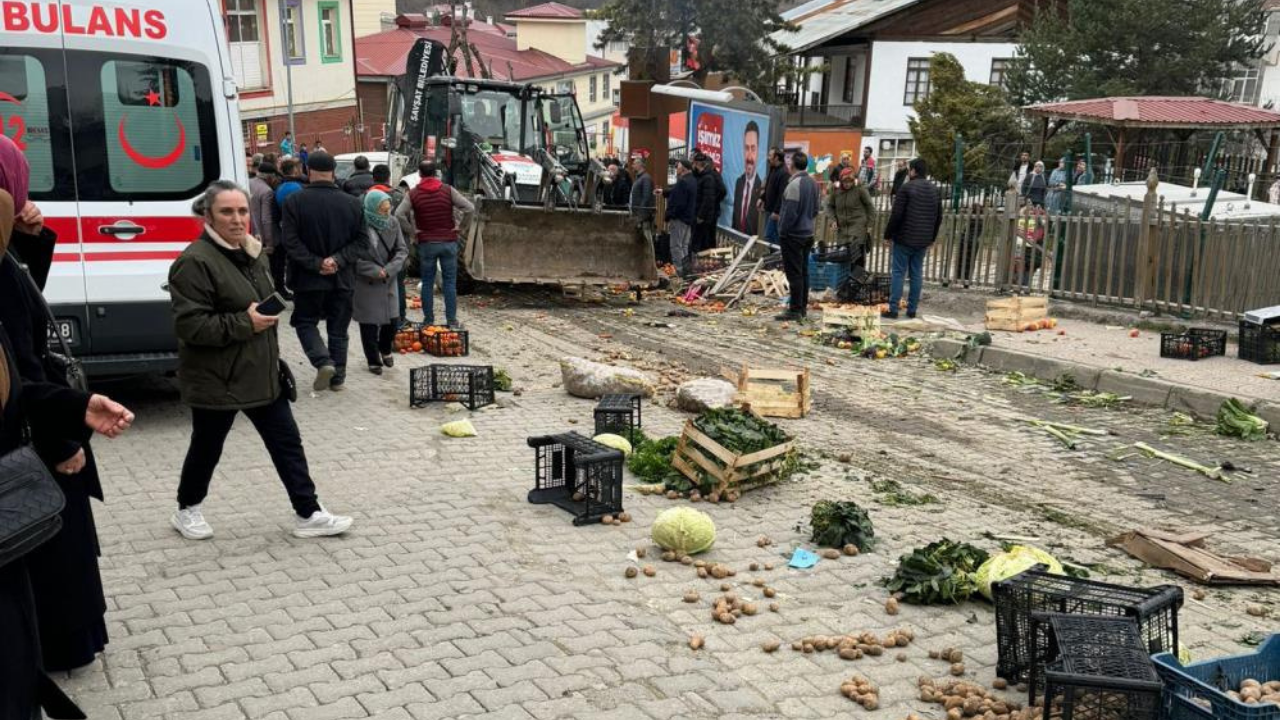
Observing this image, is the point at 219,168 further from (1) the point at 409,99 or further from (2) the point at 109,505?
(1) the point at 409,99

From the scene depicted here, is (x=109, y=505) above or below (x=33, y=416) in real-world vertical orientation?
below

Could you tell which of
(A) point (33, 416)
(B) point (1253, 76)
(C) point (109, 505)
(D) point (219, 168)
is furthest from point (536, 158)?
(B) point (1253, 76)

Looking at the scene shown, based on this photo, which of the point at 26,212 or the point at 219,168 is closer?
the point at 26,212

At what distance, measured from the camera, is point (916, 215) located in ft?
45.2

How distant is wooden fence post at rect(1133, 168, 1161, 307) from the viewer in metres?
13.4

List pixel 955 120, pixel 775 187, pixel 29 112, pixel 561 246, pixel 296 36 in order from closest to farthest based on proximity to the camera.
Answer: pixel 29 112, pixel 561 246, pixel 775 187, pixel 955 120, pixel 296 36

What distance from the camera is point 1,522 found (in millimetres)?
3152

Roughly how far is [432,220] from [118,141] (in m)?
4.33

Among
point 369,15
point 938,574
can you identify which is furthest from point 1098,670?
point 369,15

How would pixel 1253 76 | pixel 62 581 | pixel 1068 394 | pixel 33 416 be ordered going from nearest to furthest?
pixel 33 416 → pixel 62 581 → pixel 1068 394 → pixel 1253 76

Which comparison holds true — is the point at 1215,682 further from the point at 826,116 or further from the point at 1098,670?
the point at 826,116

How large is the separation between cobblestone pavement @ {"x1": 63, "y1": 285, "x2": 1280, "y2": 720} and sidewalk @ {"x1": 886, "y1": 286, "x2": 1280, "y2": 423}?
528mm

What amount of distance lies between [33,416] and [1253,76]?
48415 millimetres

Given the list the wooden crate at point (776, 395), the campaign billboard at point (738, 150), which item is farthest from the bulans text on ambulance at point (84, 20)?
the campaign billboard at point (738, 150)
